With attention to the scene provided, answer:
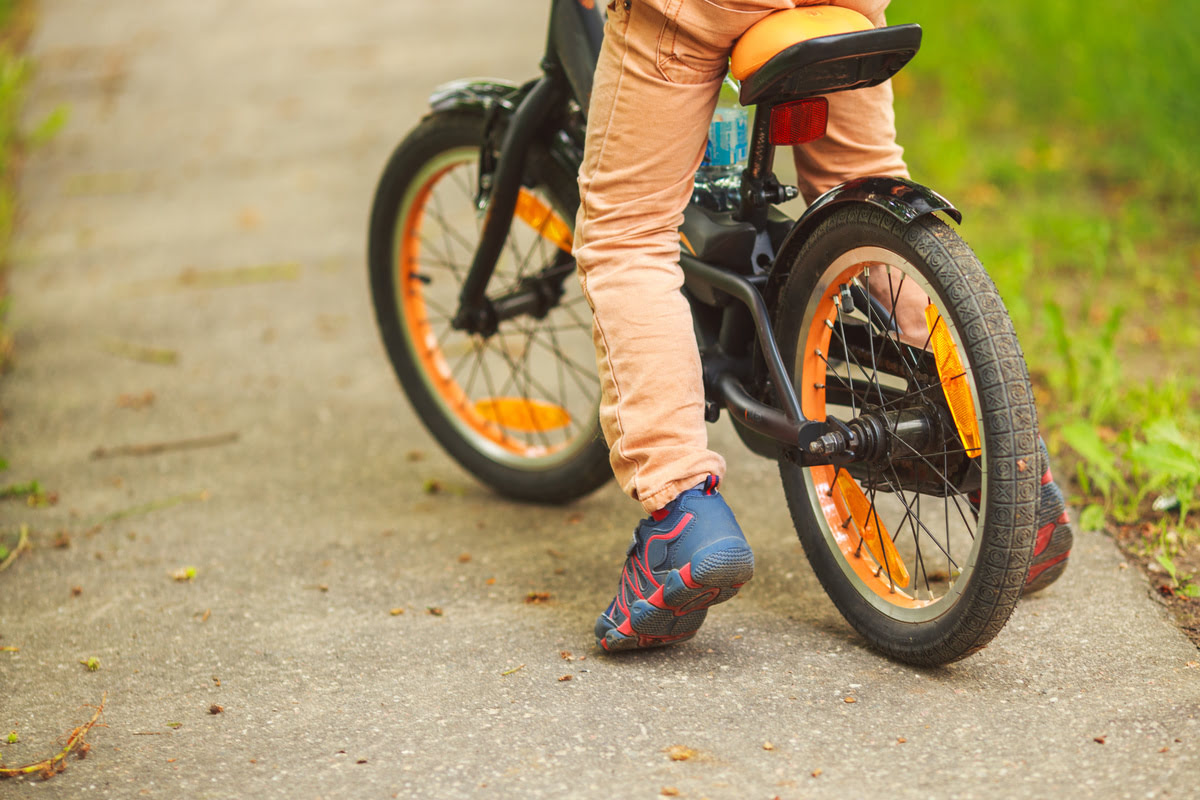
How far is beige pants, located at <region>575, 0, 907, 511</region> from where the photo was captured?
1970 mm

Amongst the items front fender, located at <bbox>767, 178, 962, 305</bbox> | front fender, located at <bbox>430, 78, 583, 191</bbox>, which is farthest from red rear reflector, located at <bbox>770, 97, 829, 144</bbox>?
front fender, located at <bbox>430, 78, 583, 191</bbox>

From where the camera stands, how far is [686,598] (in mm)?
2021

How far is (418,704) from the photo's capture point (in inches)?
81.1

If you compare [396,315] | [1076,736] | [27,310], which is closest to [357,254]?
[27,310]

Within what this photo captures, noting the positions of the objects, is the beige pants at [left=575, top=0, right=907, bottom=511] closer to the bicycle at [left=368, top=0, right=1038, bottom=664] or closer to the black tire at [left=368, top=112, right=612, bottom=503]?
the bicycle at [left=368, top=0, right=1038, bottom=664]

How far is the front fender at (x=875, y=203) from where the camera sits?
1.84m

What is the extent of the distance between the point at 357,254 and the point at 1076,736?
12.7 feet

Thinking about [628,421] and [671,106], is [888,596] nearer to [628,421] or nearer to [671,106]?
[628,421]

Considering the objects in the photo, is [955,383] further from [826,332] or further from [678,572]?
[678,572]

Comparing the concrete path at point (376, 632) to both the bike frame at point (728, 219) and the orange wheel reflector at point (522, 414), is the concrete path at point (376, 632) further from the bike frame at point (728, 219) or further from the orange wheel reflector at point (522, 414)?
the bike frame at point (728, 219)

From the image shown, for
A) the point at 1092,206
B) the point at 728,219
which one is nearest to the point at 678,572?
the point at 728,219

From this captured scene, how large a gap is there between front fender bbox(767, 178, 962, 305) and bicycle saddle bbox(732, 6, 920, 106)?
→ 0.17 meters

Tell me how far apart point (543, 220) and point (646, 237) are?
0.66 m

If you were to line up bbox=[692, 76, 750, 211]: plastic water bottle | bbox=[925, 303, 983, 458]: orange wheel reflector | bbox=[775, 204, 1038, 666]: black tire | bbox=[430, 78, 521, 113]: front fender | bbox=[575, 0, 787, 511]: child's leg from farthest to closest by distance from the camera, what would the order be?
bbox=[430, 78, 521, 113]: front fender, bbox=[692, 76, 750, 211]: plastic water bottle, bbox=[575, 0, 787, 511]: child's leg, bbox=[925, 303, 983, 458]: orange wheel reflector, bbox=[775, 204, 1038, 666]: black tire
